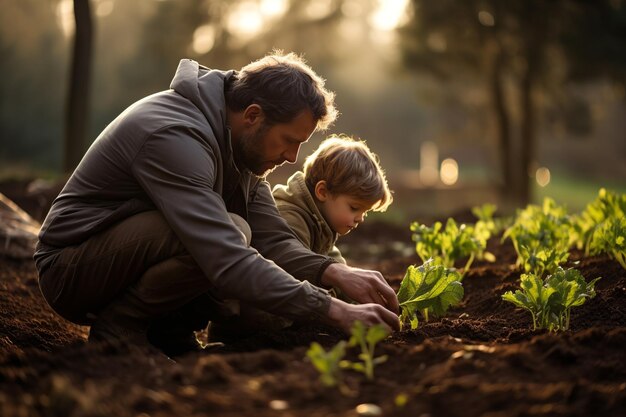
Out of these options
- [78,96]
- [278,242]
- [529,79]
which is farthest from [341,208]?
[529,79]

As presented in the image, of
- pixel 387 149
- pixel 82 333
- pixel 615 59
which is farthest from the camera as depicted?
pixel 387 149

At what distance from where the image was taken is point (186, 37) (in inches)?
680

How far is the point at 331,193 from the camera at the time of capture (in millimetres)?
4020

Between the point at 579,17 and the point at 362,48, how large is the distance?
14.6 metres

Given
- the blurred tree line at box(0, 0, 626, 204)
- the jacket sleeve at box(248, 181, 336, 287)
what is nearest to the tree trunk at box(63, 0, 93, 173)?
the blurred tree line at box(0, 0, 626, 204)

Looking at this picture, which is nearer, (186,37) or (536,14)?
(536,14)

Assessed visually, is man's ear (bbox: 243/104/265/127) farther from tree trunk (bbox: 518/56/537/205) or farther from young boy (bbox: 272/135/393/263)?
tree trunk (bbox: 518/56/537/205)

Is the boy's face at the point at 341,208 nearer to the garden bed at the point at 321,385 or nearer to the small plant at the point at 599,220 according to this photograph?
the garden bed at the point at 321,385

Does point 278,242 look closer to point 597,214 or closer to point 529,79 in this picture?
point 597,214

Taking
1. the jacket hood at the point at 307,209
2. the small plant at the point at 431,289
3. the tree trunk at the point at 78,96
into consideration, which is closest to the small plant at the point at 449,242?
the jacket hood at the point at 307,209

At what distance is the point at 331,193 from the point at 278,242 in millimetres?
575

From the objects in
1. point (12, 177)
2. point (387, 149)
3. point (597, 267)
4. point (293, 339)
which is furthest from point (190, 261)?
point (387, 149)

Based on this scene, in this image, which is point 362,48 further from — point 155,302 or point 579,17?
point 155,302

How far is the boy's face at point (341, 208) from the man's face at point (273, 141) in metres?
0.64
